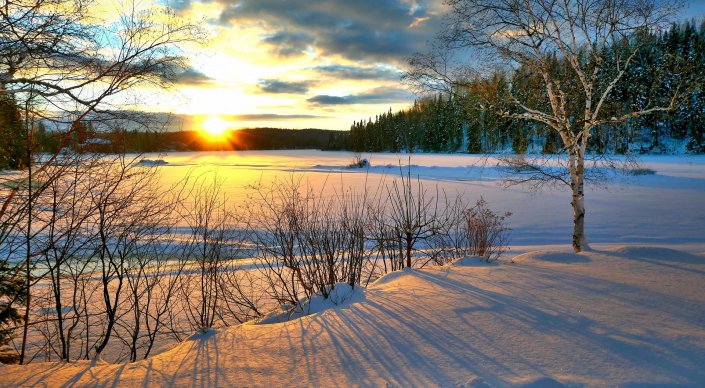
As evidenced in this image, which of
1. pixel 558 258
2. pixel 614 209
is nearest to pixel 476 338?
pixel 558 258

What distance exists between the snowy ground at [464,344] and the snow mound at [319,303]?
9.8 inches

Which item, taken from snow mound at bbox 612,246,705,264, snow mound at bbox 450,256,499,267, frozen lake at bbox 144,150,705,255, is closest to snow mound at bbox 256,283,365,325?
frozen lake at bbox 144,150,705,255

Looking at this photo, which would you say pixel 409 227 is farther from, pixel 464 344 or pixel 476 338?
pixel 464 344

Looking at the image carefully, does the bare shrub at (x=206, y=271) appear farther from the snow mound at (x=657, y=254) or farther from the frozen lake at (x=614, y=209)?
the snow mound at (x=657, y=254)

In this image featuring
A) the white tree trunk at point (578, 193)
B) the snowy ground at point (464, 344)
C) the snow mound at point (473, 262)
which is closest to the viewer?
the snowy ground at point (464, 344)

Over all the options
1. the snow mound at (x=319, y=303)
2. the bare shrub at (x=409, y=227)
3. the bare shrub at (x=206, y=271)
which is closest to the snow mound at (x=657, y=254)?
the bare shrub at (x=409, y=227)

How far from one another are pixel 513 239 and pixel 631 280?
717 centimetres

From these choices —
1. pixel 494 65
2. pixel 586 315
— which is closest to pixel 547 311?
pixel 586 315

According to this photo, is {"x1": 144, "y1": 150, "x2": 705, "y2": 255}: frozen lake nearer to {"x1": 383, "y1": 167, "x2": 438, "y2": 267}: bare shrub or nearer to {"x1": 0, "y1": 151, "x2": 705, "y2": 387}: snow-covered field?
{"x1": 383, "y1": 167, "x2": 438, "y2": 267}: bare shrub

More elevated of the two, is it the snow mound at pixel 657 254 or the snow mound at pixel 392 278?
the snow mound at pixel 657 254

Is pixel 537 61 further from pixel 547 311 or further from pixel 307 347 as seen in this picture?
pixel 307 347

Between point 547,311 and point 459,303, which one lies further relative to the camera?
point 459,303

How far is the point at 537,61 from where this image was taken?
8.24 metres

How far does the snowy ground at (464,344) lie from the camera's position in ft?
11.0
